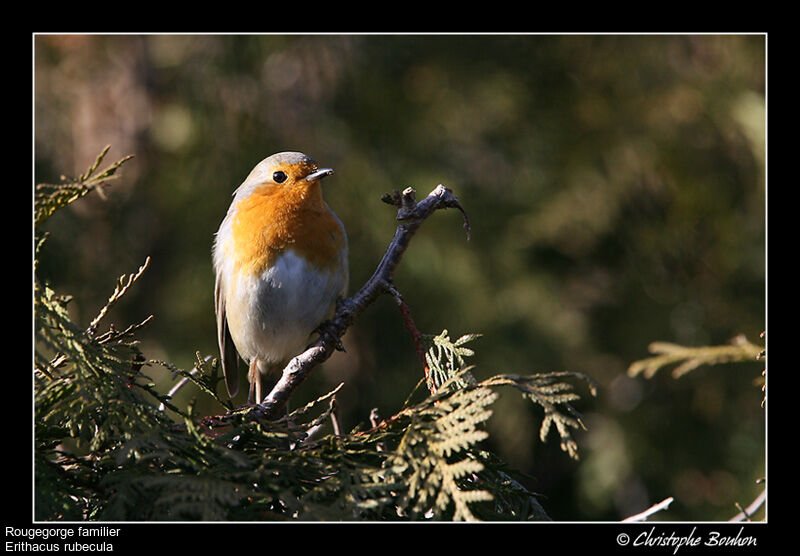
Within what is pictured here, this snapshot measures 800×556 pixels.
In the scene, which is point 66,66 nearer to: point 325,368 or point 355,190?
point 355,190

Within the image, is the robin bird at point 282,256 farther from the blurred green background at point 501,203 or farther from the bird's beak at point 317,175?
the blurred green background at point 501,203

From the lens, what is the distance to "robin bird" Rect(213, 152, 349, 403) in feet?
11.3

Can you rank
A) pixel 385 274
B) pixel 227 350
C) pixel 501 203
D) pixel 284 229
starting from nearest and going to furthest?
pixel 385 274, pixel 284 229, pixel 227 350, pixel 501 203

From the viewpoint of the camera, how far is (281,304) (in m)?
3.54

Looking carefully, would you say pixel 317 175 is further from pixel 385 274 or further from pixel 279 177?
pixel 385 274

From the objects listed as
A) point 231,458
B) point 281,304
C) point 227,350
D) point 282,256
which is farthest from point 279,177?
point 231,458

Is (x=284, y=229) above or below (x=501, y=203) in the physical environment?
below

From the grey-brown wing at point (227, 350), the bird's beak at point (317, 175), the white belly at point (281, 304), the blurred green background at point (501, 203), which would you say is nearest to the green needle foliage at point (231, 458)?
the white belly at point (281, 304)

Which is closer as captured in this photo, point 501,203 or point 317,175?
point 317,175

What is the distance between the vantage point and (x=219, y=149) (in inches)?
224

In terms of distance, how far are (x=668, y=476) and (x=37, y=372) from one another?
4405 mm

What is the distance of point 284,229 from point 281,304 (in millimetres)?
333

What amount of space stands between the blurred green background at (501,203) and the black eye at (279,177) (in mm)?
1955

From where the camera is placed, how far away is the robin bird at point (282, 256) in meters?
3.46
